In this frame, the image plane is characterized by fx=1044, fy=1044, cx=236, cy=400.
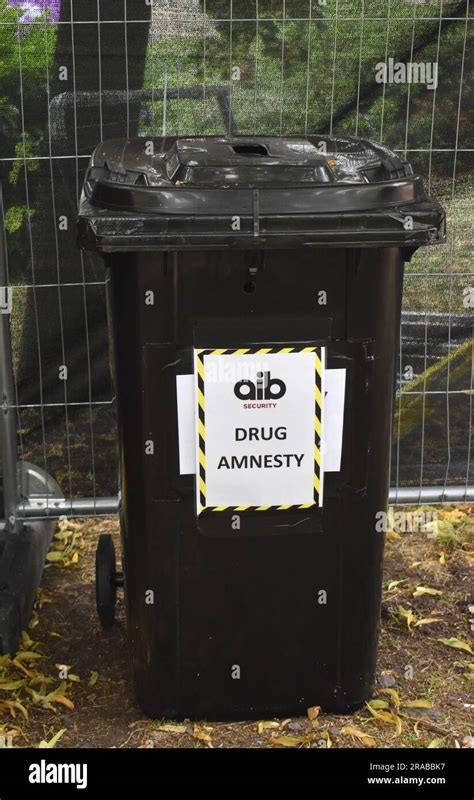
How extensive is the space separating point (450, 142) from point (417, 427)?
4.02 feet

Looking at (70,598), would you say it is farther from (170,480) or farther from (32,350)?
(170,480)

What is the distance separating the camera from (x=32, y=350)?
14.4 ft

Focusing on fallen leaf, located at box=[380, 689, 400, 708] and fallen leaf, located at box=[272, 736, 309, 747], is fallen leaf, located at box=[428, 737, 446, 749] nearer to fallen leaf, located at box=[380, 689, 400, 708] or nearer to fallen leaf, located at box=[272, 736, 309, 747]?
fallen leaf, located at box=[380, 689, 400, 708]

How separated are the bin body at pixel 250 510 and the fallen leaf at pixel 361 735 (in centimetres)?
9

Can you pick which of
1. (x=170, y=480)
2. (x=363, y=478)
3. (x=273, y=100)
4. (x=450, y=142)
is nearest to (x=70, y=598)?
(x=170, y=480)

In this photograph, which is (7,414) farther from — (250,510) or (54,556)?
(250,510)

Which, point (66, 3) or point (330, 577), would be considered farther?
point (66, 3)

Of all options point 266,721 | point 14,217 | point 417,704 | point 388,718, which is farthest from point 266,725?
point 14,217

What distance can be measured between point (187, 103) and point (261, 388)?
161 centimetres

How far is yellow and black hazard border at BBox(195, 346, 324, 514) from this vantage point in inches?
115

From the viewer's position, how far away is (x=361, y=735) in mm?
3248

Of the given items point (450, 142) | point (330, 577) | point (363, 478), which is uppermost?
point (450, 142)

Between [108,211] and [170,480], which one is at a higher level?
[108,211]

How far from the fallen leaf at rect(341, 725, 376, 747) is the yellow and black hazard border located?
755mm
